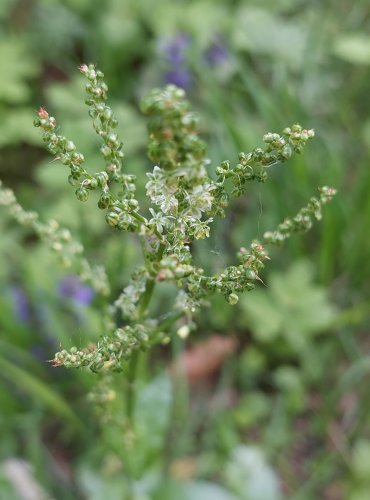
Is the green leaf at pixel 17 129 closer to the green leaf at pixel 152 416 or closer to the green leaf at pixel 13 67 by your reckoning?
the green leaf at pixel 13 67

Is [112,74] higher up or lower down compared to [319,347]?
higher up

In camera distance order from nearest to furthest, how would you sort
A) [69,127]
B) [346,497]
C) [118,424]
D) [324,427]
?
[118,424]
[346,497]
[324,427]
[69,127]

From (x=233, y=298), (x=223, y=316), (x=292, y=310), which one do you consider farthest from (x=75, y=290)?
(x=233, y=298)

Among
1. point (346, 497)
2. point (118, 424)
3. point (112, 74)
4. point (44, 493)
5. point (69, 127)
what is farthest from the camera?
point (112, 74)

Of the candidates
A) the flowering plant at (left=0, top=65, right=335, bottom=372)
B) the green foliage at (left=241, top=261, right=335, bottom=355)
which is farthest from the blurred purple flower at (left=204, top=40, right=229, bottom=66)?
the flowering plant at (left=0, top=65, right=335, bottom=372)

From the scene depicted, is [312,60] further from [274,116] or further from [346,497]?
[346,497]

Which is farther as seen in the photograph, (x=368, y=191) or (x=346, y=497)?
A: (x=368, y=191)

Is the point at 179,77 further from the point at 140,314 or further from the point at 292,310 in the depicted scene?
the point at 140,314

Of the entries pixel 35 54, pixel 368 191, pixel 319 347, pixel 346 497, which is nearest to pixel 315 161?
pixel 368 191

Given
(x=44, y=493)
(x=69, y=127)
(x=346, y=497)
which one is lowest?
(x=346, y=497)
